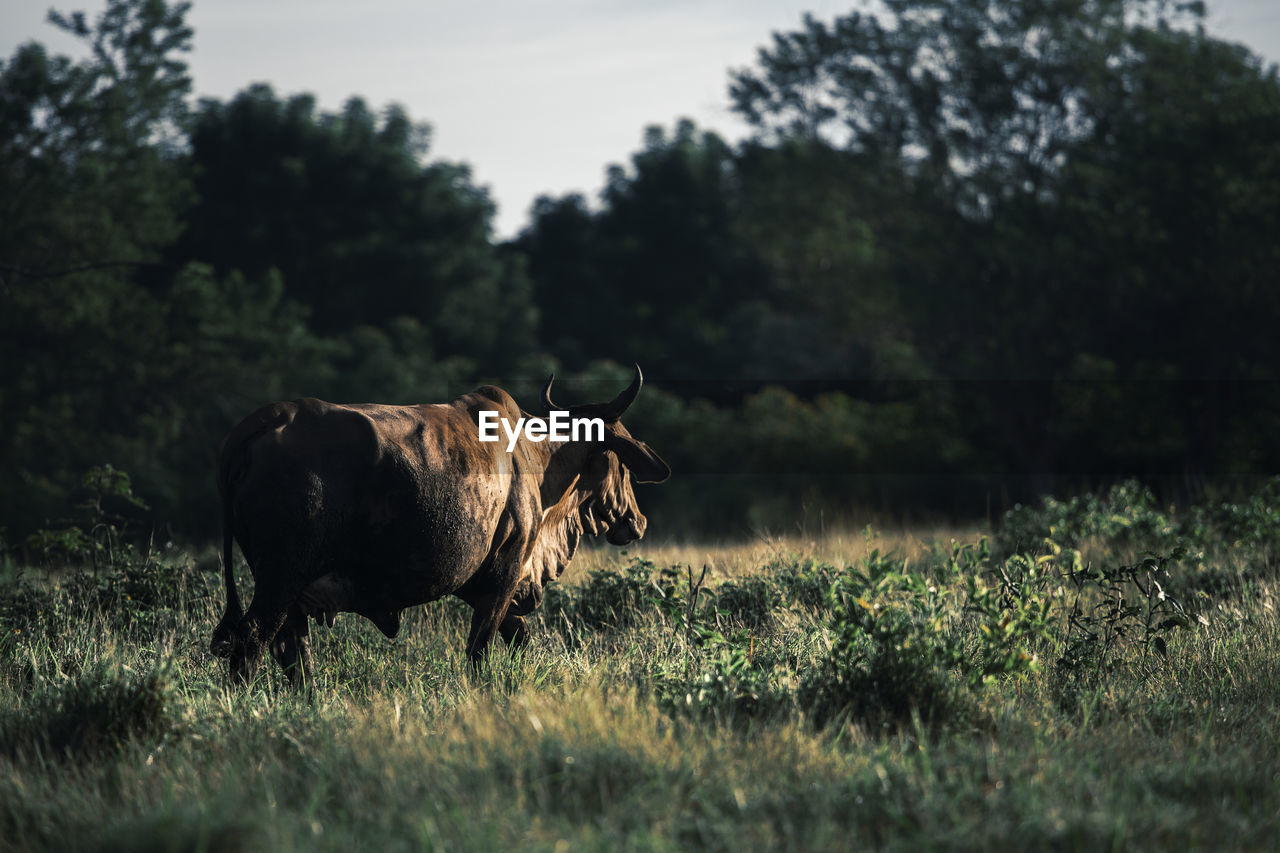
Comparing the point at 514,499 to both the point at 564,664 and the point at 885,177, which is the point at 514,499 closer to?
the point at 564,664

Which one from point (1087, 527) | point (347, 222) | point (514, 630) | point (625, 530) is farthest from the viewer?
point (347, 222)

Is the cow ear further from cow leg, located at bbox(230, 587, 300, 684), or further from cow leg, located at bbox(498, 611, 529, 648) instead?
cow leg, located at bbox(230, 587, 300, 684)

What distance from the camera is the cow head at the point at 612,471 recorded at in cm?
677

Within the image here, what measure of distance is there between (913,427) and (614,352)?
13.1m

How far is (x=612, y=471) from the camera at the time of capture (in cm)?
702

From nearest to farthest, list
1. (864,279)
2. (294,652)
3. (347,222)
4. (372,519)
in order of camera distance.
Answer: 1. (372,519)
2. (294,652)
3. (864,279)
4. (347,222)

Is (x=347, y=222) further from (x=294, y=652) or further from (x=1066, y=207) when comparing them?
(x=294, y=652)

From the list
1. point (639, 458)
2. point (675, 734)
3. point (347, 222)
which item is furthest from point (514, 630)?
point (347, 222)

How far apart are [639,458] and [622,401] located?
46cm

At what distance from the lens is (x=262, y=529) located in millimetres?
5016

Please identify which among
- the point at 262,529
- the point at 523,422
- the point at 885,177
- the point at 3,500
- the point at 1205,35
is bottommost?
the point at 3,500

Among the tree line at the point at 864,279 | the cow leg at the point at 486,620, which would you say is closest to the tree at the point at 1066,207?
the tree line at the point at 864,279

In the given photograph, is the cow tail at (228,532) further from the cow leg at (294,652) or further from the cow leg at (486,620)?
the cow leg at (486,620)

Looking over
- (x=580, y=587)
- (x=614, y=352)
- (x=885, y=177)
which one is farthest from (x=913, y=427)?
(x=580, y=587)
